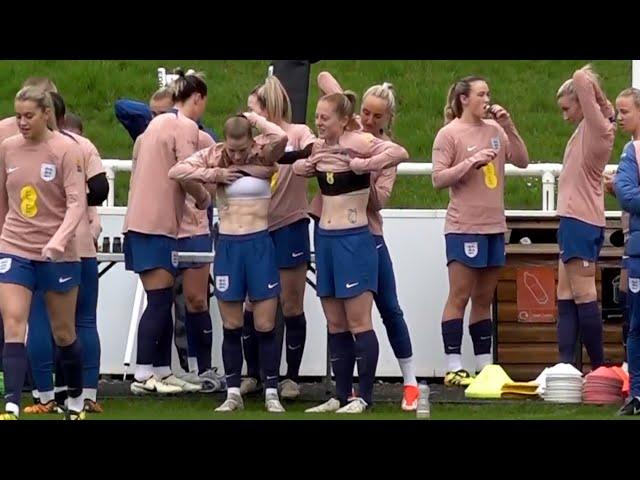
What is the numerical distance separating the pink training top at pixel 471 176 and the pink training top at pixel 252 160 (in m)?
1.43

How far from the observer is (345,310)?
1016 centimetres

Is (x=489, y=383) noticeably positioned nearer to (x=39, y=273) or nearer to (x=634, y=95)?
(x=634, y=95)

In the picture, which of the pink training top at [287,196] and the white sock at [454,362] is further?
the white sock at [454,362]

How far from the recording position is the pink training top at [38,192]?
30.4 ft

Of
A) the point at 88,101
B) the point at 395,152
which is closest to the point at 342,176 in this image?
the point at 395,152

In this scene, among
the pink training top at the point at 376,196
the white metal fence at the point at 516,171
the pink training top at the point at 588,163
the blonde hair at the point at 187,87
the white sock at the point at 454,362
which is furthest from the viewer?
the white metal fence at the point at 516,171

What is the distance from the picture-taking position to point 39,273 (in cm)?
928

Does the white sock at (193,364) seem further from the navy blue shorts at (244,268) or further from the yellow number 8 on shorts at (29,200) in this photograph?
the yellow number 8 on shorts at (29,200)

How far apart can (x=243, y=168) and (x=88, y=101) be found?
8.09 m

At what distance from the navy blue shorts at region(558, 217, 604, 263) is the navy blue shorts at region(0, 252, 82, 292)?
308 centimetres

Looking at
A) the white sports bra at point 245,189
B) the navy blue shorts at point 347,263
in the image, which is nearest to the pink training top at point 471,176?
the navy blue shorts at point 347,263

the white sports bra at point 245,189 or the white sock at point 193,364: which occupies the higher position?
the white sports bra at point 245,189

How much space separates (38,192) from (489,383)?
3167mm

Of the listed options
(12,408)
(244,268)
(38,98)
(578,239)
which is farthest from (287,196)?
(12,408)
